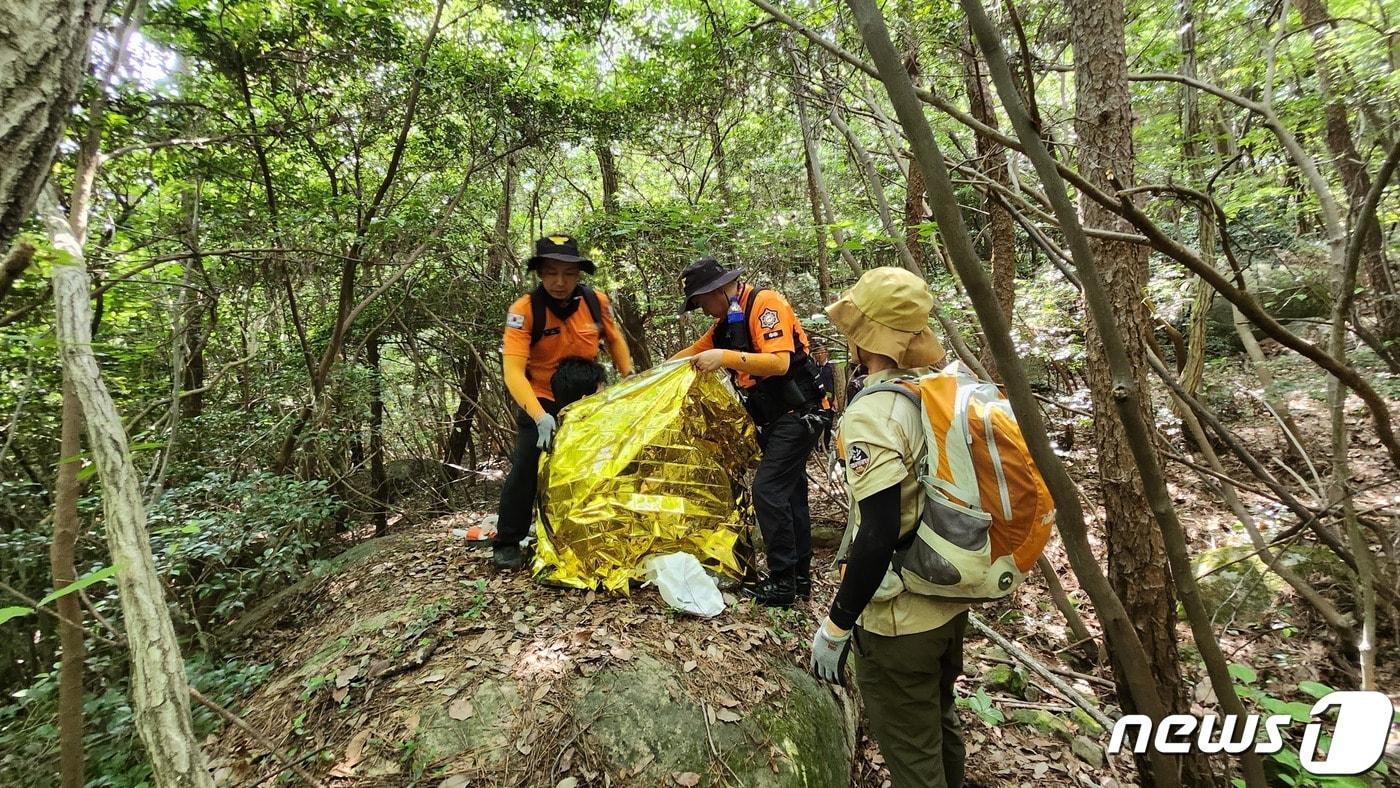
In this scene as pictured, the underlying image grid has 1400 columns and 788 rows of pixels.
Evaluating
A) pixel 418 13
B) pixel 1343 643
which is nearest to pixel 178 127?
pixel 418 13

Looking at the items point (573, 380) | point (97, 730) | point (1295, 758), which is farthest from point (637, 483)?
point (1295, 758)

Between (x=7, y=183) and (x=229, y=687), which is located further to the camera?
(x=229, y=687)

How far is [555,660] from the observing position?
3.04 metres

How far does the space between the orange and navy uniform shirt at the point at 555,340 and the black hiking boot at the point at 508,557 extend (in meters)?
1.08

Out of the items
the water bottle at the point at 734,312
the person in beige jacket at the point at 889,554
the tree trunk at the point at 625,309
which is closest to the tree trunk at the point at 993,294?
the person in beige jacket at the point at 889,554

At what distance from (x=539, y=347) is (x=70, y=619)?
8.31ft

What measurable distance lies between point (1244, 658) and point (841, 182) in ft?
31.5

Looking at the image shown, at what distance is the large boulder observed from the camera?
2.58 meters

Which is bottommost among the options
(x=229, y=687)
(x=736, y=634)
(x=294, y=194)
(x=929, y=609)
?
(x=229, y=687)

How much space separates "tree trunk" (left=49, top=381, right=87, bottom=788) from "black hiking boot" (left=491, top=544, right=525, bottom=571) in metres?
2.06

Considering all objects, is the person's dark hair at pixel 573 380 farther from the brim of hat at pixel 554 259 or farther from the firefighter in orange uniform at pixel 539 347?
the brim of hat at pixel 554 259

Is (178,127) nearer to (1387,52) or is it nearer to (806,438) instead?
(806,438)

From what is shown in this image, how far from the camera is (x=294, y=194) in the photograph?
596 cm

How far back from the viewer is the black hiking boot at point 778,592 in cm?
372
